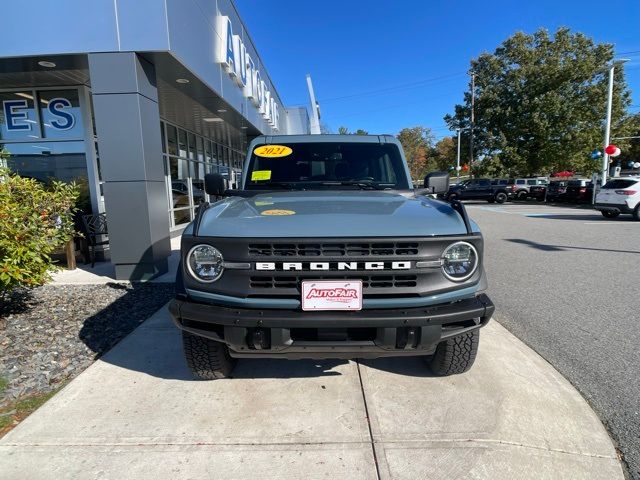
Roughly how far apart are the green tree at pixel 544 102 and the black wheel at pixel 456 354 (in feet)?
101

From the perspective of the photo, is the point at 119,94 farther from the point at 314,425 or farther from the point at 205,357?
the point at 314,425

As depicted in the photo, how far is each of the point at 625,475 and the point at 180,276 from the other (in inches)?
108

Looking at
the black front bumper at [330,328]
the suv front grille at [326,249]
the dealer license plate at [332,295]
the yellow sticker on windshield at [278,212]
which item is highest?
the yellow sticker on windshield at [278,212]

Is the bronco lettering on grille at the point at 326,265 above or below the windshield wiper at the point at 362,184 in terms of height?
below

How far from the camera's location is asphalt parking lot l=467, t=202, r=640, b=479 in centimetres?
282

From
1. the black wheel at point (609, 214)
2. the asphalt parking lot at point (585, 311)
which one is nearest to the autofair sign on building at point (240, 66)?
the asphalt parking lot at point (585, 311)

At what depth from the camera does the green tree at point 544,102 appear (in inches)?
1109

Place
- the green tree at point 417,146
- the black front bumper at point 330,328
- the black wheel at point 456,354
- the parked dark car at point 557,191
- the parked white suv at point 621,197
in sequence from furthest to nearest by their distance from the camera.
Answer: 1. the green tree at point 417,146
2. the parked dark car at point 557,191
3. the parked white suv at point 621,197
4. the black wheel at point 456,354
5. the black front bumper at point 330,328

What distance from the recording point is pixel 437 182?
12.1 ft

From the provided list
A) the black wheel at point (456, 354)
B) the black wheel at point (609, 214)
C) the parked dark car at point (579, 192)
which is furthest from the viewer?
the parked dark car at point (579, 192)

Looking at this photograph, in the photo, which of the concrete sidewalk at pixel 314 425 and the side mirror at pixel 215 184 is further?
the side mirror at pixel 215 184

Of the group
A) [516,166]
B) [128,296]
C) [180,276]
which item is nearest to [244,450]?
[180,276]

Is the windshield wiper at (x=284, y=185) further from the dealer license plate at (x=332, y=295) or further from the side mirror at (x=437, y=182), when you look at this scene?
the dealer license plate at (x=332, y=295)

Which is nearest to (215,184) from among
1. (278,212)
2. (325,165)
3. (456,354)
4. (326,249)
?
(325,165)
